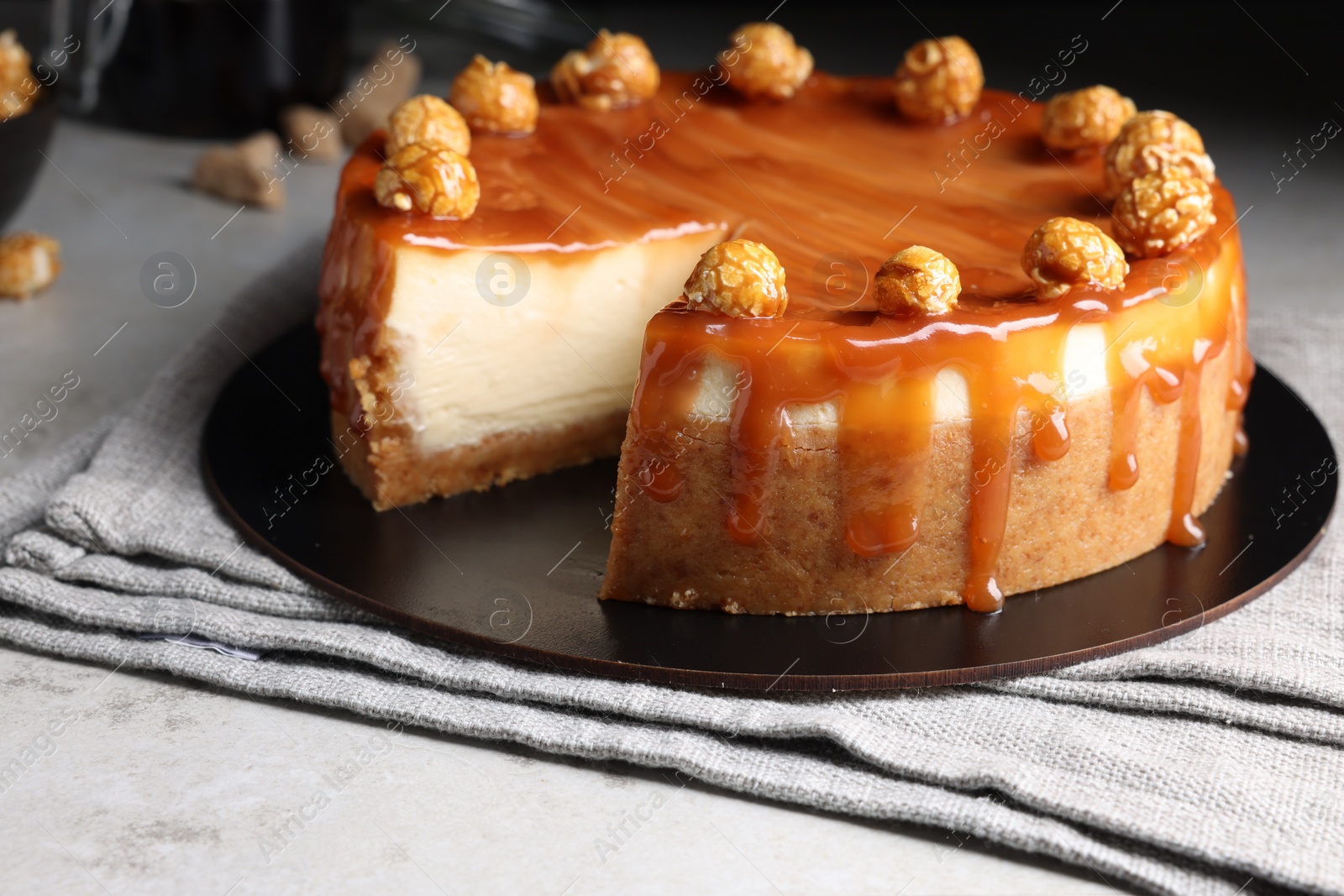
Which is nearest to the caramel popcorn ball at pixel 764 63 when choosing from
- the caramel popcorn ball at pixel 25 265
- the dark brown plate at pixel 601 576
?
the dark brown plate at pixel 601 576

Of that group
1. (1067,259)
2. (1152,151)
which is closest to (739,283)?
(1067,259)

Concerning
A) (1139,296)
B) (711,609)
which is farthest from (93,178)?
(1139,296)

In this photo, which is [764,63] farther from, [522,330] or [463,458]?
[463,458]

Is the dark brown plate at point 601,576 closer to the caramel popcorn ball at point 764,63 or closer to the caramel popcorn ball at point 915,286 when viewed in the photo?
the caramel popcorn ball at point 915,286

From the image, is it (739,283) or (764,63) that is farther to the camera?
(764,63)

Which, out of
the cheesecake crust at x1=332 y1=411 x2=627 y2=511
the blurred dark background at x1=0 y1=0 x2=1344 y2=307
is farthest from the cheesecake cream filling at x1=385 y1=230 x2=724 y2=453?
the blurred dark background at x1=0 y1=0 x2=1344 y2=307

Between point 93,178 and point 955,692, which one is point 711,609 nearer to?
point 955,692

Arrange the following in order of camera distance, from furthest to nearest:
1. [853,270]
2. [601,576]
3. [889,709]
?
[853,270], [601,576], [889,709]
